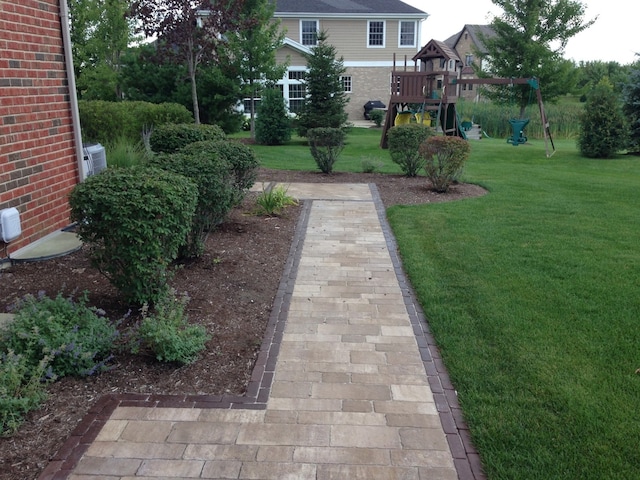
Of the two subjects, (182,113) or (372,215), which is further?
(182,113)

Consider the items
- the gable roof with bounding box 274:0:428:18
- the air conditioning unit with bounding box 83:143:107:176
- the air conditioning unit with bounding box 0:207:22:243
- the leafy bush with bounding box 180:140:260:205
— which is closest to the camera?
the air conditioning unit with bounding box 0:207:22:243

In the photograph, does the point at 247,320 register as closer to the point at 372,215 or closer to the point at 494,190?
the point at 372,215

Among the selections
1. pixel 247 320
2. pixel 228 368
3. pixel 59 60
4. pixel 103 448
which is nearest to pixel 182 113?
pixel 59 60

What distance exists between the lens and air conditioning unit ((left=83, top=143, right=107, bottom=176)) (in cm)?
764

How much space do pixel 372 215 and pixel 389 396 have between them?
5.35 metres

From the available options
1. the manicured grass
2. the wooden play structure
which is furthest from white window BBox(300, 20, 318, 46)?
the manicured grass

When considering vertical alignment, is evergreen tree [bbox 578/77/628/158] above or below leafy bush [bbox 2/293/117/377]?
above

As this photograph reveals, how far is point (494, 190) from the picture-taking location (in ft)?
35.0

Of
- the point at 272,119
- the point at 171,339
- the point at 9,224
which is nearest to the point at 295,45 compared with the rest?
the point at 272,119

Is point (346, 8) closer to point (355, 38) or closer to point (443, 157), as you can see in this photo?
point (355, 38)

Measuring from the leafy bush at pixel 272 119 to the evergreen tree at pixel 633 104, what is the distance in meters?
10.5

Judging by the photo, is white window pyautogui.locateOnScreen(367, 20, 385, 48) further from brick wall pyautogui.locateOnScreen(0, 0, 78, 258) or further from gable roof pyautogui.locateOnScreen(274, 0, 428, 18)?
brick wall pyautogui.locateOnScreen(0, 0, 78, 258)

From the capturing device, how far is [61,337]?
12.1 feet

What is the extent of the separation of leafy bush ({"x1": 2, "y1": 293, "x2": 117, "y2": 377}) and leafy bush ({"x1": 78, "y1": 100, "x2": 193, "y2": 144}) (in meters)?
6.66
